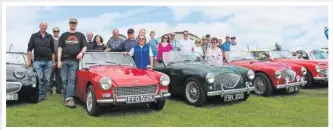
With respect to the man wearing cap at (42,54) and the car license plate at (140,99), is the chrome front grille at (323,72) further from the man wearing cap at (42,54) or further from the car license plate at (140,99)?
the man wearing cap at (42,54)

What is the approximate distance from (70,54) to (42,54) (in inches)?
35.9

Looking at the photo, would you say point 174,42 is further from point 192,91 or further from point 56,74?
point 56,74

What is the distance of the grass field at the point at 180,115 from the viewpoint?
6461 millimetres

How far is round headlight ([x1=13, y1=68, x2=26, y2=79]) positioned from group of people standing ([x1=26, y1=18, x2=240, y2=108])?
0.54 metres

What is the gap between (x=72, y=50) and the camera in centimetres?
752

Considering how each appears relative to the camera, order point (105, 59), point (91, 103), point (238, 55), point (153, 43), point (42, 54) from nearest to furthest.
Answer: point (91, 103)
point (105, 59)
point (42, 54)
point (153, 43)
point (238, 55)

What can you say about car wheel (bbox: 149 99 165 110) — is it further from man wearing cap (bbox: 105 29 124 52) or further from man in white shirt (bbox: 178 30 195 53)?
man in white shirt (bbox: 178 30 195 53)

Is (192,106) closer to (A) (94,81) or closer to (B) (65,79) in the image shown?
(A) (94,81)

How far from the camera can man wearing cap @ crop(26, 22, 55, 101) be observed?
7.95 meters

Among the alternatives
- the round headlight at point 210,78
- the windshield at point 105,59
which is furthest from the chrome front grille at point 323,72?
the windshield at point 105,59

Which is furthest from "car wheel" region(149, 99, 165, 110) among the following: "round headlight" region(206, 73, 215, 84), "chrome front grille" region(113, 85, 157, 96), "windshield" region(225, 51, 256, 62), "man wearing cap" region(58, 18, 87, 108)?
"windshield" region(225, 51, 256, 62)

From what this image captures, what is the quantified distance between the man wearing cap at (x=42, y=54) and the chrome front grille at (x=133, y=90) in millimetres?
2358

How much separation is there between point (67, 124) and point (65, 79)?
155 cm

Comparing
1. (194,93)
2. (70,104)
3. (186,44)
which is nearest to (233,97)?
(194,93)
